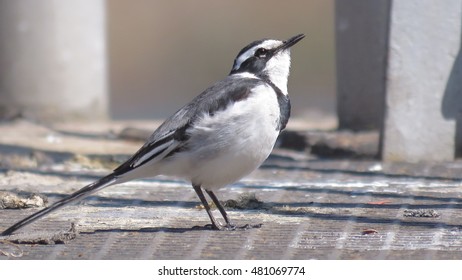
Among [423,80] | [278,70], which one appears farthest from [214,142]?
[423,80]

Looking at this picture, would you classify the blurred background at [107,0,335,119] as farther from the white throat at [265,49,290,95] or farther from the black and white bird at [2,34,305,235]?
the black and white bird at [2,34,305,235]

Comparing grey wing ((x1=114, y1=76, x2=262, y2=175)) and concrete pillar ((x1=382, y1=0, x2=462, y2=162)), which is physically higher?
grey wing ((x1=114, y1=76, x2=262, y2=175))

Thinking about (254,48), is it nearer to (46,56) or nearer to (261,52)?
(261,52)

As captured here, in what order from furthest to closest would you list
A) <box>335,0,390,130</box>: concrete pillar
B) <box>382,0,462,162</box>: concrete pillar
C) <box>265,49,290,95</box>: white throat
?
1. <box>335,0,390,130</box>: concrete pillar
2. <box>382,0,462,162</box>: concrete pillar
3. <box>265,49,290,95</box>: white throat

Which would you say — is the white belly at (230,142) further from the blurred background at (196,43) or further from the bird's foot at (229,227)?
the blurred background at (196,43)

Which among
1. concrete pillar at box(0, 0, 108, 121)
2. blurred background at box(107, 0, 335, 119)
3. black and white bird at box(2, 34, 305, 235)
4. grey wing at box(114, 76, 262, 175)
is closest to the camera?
black and white bird at box(2, 34, 305, 235)

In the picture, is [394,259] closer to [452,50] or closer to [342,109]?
[452,50]

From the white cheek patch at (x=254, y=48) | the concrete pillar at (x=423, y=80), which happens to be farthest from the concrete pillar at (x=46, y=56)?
the white cheek patch at (x=254, y=48)

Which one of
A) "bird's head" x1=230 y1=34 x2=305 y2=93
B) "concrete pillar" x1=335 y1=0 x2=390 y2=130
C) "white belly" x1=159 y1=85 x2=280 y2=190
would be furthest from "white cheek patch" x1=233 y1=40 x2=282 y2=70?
"concrete pillar" x1=335 y1=0 x2=390 y2=130
